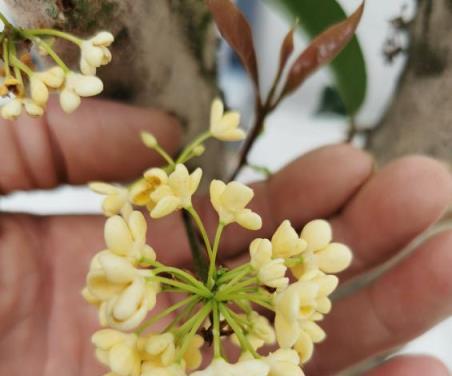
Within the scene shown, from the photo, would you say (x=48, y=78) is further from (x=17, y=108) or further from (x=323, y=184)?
(x=323, y=184)

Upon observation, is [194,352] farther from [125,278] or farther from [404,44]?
[404,44]

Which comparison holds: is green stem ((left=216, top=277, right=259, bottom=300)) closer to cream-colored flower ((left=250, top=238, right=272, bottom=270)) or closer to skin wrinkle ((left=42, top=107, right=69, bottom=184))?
cream-colored flower ((left=250, top=238, right=272, bottom=270))

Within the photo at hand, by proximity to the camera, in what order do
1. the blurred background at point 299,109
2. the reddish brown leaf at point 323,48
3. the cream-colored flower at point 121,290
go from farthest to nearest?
the blurred background at point 299,109 → the reddish brown leaf at point 323,48 → the cream-colored flower at point 121,290

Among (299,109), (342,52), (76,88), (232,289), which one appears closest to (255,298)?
(232,289)

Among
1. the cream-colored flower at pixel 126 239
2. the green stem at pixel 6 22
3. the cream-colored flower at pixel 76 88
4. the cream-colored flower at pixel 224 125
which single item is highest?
the green stem at pixel 6 22

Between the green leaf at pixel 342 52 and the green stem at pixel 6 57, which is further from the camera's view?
the green leaf at pixel 342 52

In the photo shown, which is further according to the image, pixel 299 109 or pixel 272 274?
pixel 299 109

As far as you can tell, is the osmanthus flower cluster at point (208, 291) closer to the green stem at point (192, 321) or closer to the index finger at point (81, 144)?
the green stem at point (192, 321)

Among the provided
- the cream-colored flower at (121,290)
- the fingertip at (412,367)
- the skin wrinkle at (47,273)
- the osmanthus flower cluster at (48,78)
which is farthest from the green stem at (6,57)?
the fingertip at (412,367)
